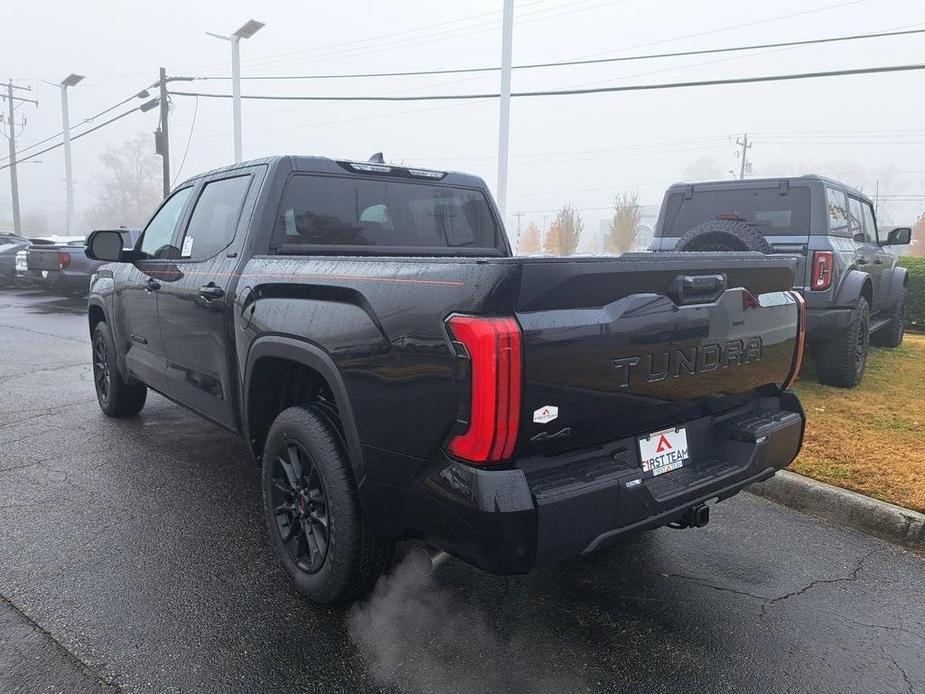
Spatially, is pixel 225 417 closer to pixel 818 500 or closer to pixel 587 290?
pixel 587 290

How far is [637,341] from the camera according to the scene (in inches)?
93.7

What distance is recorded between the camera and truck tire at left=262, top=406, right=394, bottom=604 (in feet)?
8.83

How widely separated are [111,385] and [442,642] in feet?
13.7

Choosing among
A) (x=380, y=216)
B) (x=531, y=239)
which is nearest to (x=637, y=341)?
(x=380, y=216)

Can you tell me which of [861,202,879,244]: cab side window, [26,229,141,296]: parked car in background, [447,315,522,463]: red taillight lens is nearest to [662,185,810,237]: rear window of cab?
[861,202,879,244]: cab side window

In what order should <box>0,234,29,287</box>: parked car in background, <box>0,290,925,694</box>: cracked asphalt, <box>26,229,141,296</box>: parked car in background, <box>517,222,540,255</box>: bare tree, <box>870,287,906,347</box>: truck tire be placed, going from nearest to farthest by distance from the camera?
<box>0,290,925,694</box>: cracked asphalt → <box>870,287,906,347</box>: truck tire → <box>26,229,141,296</box>: parked car in background → <box>0,234,29,287</box>: parked car in background → <box>517,222,540,255</box>: bare tree

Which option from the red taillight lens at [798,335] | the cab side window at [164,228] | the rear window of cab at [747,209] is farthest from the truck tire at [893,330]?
the cab side window at [164,228]

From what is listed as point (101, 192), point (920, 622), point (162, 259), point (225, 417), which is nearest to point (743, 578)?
point (920, 622)

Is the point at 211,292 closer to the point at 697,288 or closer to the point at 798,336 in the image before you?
the point at 697,288

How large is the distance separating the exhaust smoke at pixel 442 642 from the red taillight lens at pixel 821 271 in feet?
15.3

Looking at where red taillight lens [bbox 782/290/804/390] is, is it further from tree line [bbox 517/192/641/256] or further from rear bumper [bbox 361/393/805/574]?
tree line [bbox 517/192/641/256]

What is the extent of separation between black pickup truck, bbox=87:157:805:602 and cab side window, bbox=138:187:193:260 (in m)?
0.62

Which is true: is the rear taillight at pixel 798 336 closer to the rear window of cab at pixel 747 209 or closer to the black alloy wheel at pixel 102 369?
the rear window of cab at pixel 747 209

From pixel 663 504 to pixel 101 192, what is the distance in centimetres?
11657
